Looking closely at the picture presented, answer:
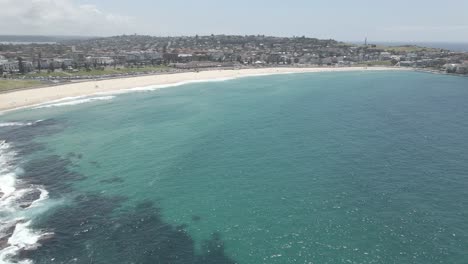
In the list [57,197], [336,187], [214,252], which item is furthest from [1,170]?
[336,187]

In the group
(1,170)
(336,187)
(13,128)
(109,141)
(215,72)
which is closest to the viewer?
(336,187)

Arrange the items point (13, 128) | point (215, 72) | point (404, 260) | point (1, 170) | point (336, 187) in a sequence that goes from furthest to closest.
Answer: point (215, 72) < point (13, 128) < point (1, 170) < point (336, 187) < point (404, 260)

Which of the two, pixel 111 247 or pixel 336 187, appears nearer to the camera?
pixel 111 247

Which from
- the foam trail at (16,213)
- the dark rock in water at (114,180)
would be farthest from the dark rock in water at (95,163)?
the foam trail at (16,213)

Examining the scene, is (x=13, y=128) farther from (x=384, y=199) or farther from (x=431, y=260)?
(x=431, y=260)

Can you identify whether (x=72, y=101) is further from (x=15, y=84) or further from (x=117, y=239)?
(x=117, y=239)

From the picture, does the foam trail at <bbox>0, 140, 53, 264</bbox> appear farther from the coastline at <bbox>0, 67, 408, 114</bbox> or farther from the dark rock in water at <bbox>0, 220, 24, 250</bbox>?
the coastline at <bbox>0, 67, 408, 114</bbox>

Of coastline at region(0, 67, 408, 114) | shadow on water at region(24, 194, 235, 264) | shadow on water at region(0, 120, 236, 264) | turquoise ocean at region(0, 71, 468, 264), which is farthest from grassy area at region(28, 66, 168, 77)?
shadow on water at region(24, 194, 235, 264)
